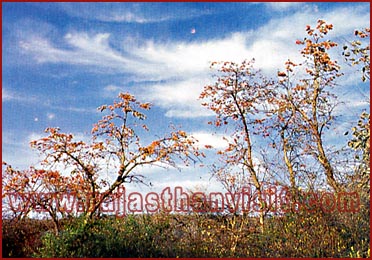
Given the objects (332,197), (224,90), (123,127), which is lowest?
(332,197)

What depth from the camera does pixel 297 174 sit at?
816 centimetres

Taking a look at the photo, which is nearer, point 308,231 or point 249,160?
point 308,231

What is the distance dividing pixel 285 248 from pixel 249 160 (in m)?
2.53

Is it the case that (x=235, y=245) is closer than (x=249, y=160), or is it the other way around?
(x=235, y=245)

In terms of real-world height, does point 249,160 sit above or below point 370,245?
above

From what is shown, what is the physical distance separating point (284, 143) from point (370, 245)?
3.17m

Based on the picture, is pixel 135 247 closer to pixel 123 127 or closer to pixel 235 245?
pixel 235 245

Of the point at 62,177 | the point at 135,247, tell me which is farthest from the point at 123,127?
the point at 135,247

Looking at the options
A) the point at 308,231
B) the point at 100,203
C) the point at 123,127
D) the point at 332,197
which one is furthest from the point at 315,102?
the point at 100,203

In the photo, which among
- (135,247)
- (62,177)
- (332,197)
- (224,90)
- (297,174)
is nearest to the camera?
(135,247)

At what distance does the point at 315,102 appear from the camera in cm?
910

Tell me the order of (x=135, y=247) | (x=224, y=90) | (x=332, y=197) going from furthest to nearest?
(x=224, y=90), (x=332, y=197), (x=135, y=247)

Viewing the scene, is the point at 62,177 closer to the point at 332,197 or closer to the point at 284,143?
the point at 284,143

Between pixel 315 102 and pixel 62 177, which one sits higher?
pixel 315 102
